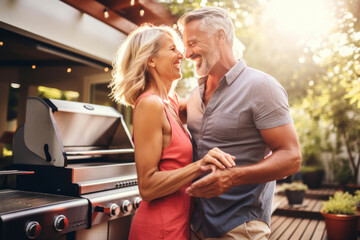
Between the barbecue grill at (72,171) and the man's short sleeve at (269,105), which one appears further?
the barbecue grill at (72,171)

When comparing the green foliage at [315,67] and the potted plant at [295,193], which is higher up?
the green foliage at [315,67]

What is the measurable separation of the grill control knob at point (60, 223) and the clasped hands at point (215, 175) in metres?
0.94

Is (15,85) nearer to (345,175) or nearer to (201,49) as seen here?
(201,49)

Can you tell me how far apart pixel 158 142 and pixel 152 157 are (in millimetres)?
80

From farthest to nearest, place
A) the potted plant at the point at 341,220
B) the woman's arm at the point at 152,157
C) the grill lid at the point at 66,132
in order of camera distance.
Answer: the potted plant at the point at 341,220 → the grill lid at the point at 66,132 → the woman's arm at the point at 152,157

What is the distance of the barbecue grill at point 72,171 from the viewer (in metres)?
2.06

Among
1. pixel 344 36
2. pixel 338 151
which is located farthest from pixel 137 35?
pixel 338 151

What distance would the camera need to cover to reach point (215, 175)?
129cm

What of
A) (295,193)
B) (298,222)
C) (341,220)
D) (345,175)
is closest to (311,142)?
(345,175)

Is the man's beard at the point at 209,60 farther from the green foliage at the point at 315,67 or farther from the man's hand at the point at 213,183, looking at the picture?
the green foliage at the point at 315,67

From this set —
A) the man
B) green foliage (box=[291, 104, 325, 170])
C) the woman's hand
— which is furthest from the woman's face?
green foliage (box=[291, 104, 325, 170])

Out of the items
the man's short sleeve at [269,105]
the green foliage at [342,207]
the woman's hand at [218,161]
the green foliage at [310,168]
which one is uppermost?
the man's short sleeve at [269,105]

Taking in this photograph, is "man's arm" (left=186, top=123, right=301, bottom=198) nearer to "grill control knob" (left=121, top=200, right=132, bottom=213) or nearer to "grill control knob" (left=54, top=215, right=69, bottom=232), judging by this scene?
"grill control knob" (left=54, top=215, right=69, bottom=232)

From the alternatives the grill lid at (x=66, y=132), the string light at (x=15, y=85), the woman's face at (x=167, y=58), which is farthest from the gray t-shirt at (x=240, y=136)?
the string light at (x=15, y=85)
